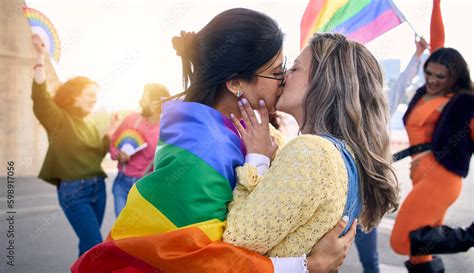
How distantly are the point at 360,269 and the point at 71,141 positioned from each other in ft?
10.2

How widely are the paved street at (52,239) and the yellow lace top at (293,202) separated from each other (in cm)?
247

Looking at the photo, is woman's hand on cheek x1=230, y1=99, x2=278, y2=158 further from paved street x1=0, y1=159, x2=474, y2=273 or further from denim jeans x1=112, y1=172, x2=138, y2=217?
denim jeans x1=112, y1=172, x2=138, y2=217

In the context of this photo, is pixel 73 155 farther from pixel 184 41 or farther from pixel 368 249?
pixel 184 41

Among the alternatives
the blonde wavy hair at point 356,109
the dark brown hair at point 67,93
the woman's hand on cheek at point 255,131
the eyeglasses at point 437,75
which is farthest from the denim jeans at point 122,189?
the blonde wavy hair at point 356,109

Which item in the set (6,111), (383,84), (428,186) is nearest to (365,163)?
(383,84)

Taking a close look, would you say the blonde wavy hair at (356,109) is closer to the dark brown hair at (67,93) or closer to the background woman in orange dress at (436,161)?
the background woman in orange dress at (436,161)

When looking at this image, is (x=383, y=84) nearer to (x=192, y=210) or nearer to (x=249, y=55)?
(x=249, y=55)

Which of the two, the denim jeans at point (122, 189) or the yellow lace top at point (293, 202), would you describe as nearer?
the yellow lace top at point (293, 202)

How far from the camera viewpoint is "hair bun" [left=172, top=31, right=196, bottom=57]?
7.47 feet

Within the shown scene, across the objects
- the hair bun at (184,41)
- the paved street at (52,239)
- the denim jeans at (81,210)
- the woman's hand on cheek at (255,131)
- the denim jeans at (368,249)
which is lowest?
the paved street at (52,239)

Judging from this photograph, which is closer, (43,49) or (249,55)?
(249,55)

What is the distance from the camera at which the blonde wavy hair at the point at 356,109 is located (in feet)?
6.50

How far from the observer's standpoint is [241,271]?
1752 millimetres

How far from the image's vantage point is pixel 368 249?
448 cm
